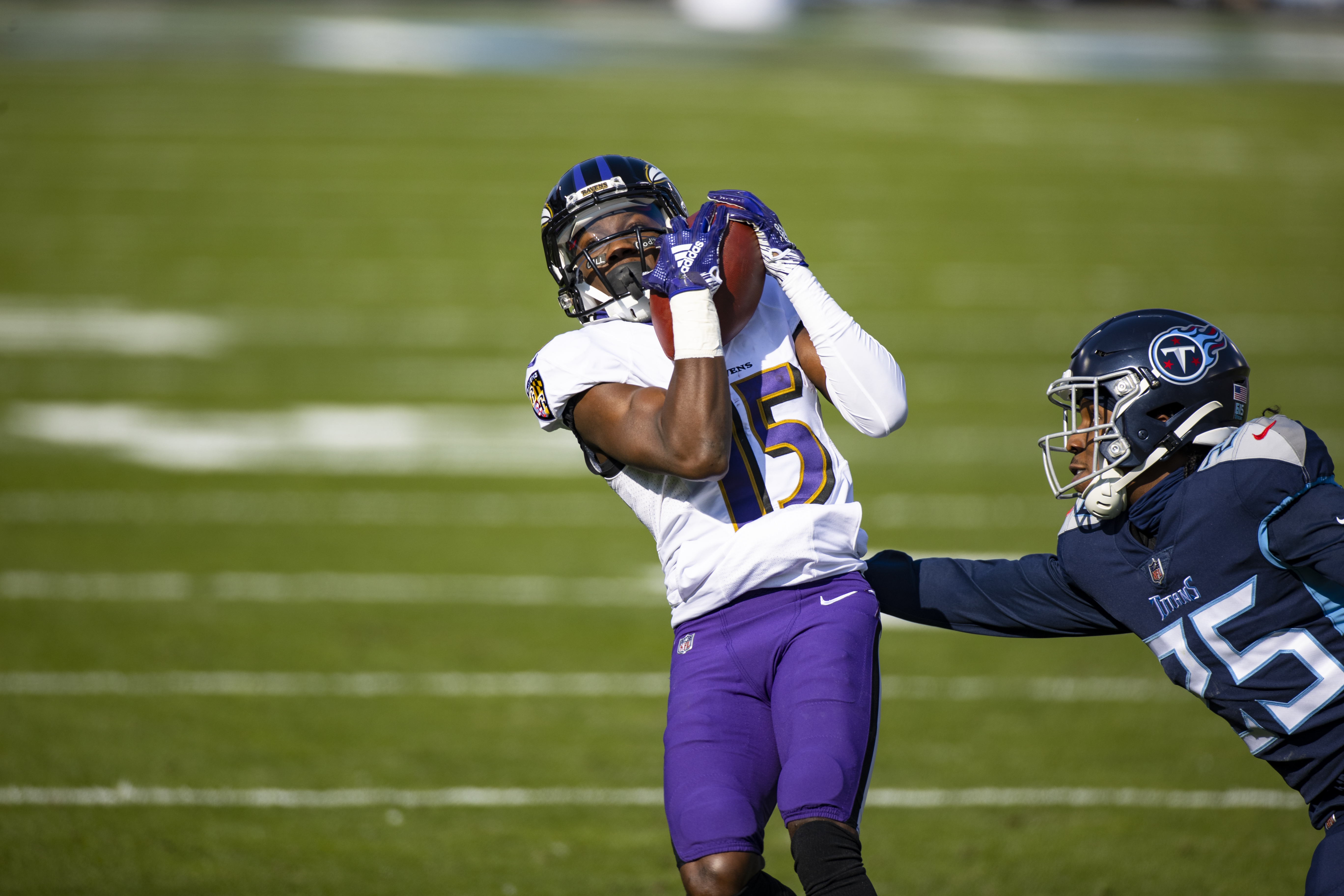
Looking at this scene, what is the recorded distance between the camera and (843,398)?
278 cm

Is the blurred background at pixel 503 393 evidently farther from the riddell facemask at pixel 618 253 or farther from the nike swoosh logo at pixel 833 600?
Answer: the riddell facemask at pixel 618 253

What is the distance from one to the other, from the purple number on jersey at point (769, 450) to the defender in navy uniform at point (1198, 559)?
0.42 metres

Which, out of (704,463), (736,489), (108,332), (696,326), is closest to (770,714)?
(736,489)

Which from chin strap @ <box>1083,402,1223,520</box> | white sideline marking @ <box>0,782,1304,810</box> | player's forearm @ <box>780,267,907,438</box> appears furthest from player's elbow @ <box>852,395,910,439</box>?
white sideline marking @ <box>0,782,1304,810</box>

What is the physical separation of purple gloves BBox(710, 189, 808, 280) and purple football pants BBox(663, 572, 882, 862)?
27.4 inches

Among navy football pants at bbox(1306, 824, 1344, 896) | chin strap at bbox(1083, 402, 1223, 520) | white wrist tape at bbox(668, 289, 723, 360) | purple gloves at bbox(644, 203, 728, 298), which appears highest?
purple gloves at bbox(644, 203, 728, 298)

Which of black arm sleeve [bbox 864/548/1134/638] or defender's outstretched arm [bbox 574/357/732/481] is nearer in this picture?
defender's outstretched arm [bbox 574/357/732/481]

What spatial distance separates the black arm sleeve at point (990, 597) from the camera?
3.00 meters

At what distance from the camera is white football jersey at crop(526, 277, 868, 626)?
2.76 m

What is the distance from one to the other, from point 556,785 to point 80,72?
20.9m

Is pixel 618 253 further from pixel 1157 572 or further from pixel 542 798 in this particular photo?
pixel 542 798

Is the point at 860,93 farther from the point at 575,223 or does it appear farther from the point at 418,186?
the point at 575,223

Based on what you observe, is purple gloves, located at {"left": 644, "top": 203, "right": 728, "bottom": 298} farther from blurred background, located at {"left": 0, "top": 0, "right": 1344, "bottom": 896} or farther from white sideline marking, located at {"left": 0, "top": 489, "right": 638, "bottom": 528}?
white sideline marking, located at {"left": 0, "top": 489, "right": 638, "bottom": 528}

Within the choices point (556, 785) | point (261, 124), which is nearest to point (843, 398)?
point (556, 785)
